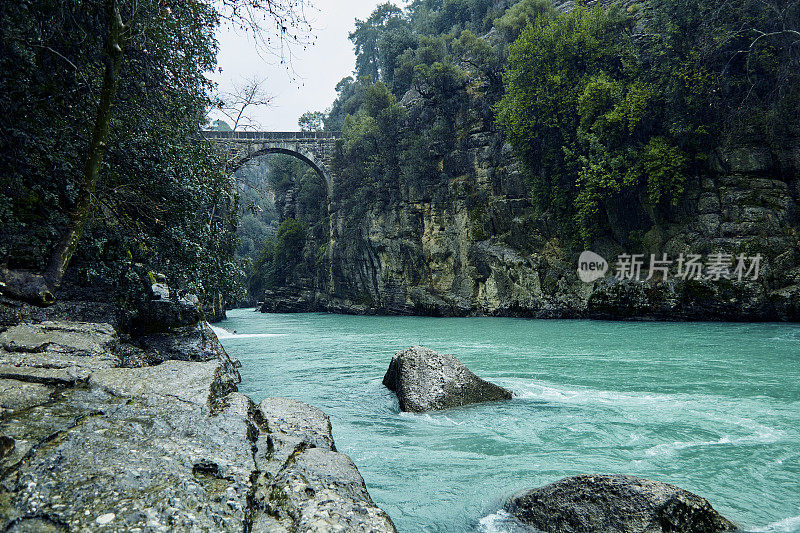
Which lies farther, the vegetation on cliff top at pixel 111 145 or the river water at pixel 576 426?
the vegetation on cliff top at pixel 111 145

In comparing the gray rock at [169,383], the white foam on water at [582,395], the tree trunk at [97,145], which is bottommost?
the white foam on water at [582,395]

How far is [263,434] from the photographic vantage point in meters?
3.69

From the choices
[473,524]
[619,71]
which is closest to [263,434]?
[473,524]

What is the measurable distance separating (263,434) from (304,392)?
15.7 feet

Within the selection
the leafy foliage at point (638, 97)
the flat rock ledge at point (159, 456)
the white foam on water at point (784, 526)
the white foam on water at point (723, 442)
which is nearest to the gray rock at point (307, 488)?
the flat rock ledge at point (159, 456)

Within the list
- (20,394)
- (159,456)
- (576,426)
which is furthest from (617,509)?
(20,394)

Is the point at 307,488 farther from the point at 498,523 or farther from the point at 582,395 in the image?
the point at 582,395

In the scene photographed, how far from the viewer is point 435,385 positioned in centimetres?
714

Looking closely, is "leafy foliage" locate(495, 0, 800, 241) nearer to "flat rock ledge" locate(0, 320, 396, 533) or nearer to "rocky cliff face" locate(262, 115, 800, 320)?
"rocky cliff face" locate(262, 115, 800, 320)

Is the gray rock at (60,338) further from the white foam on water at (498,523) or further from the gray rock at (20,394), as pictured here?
the white foam on water at (498,523)

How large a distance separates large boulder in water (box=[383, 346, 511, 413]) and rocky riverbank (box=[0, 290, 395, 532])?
8.96 feet

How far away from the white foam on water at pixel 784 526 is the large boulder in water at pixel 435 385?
392 cm

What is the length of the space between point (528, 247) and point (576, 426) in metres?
18.8

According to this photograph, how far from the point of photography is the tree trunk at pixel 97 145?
451 cm
